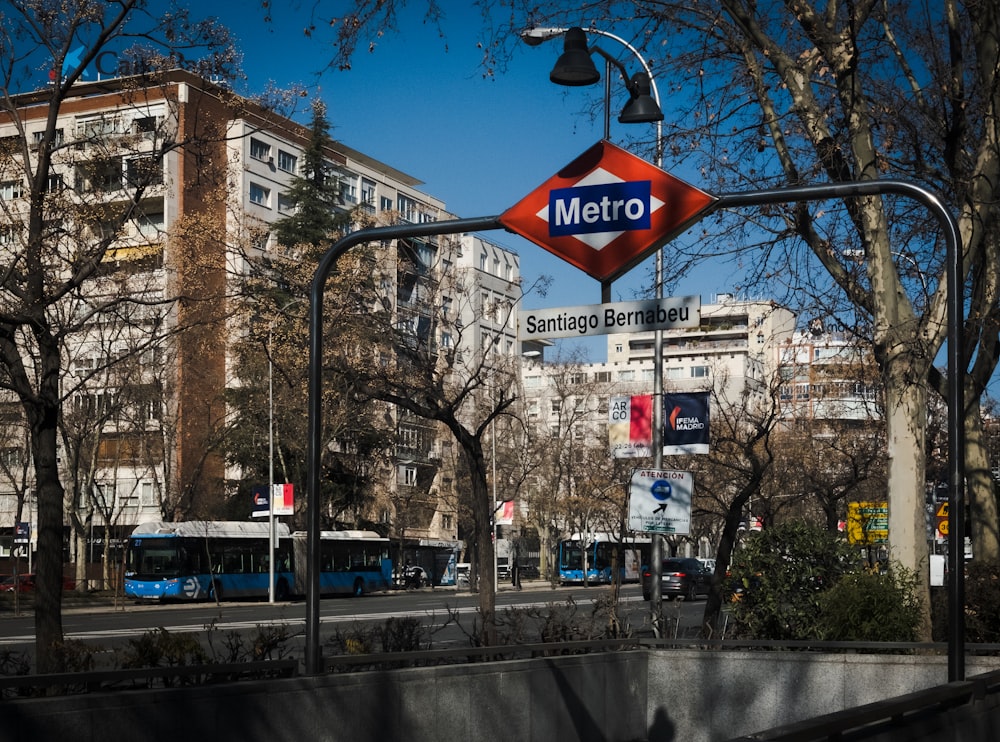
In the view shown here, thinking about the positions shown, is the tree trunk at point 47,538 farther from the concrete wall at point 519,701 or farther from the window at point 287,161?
the window at point 287,161

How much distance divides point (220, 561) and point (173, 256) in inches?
584

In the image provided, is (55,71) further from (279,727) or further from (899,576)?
(899,576)

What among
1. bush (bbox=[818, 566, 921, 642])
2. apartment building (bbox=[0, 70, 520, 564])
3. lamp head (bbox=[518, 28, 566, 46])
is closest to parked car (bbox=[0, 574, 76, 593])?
apartment building (bbox=[0, 70, 520, 564])

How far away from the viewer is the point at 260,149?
85312mm

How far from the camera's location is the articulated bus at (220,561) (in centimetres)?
5378

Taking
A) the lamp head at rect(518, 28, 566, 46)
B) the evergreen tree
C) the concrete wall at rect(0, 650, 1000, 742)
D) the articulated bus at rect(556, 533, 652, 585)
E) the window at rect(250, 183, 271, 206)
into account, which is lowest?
the articulated bus at rect(556, 533, 652, 585)

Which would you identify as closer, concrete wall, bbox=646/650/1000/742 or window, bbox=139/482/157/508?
concrete wall, bbox=646/650/1000/742

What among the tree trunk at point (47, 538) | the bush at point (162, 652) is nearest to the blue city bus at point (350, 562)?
the tree trunk at point (47, 538)

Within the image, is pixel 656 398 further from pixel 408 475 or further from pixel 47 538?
pixel 408 475

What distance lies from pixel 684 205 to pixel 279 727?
436cm

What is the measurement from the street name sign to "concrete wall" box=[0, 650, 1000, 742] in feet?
9.66

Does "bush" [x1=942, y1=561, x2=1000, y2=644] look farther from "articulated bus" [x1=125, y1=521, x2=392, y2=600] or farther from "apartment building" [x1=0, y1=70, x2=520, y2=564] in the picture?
"articulated bus" [x1=125, y1=521, x2=392, y2=600]

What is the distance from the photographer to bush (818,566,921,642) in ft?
50.2

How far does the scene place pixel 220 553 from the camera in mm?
55562
